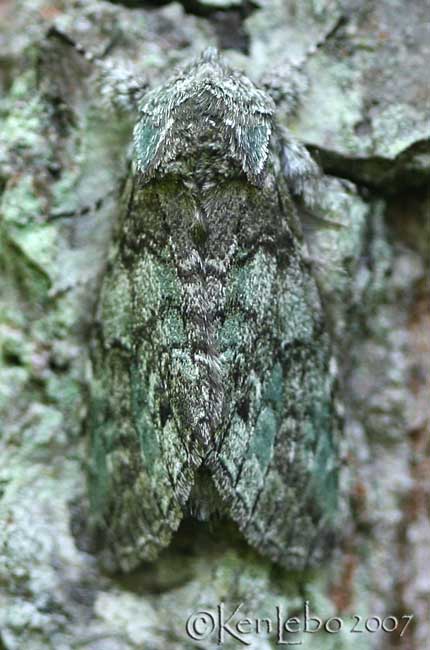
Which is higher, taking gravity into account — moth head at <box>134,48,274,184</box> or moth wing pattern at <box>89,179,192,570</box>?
moth head at <box>134,48,274,184</box>

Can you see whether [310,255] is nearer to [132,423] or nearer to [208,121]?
[208,121]

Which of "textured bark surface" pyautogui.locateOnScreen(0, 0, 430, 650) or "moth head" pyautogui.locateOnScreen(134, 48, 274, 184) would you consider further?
"textured bark surface" pyautogui.locateOnScreen(0, 0, 430, 650)

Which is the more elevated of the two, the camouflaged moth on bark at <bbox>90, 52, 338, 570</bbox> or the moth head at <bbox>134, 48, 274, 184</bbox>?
the moth head at <bbox>134, 48, 274, 184</bbox>

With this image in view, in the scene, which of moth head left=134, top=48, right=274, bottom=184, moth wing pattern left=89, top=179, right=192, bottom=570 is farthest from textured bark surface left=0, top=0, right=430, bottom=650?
moth head left=134, top=48, right=274, bottom=184

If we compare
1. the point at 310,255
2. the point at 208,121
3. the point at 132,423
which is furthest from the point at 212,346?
the point at 208,121

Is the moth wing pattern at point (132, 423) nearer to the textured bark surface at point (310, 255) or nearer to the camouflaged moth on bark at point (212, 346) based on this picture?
the camouflaged moth on bark at point (212, 346)

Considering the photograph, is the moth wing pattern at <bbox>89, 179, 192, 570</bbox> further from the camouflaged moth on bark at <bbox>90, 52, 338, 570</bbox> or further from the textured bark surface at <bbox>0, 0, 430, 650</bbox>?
the textured bark surface at <bbox>0, 0, 430, 650</bbox>

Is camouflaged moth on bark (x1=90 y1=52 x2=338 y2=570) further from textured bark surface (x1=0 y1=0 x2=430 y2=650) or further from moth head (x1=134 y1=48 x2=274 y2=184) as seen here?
textured bark surface (x1=0 y1=0 x2=430 y2=650)

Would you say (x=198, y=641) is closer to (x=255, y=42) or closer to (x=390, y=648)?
(x=390, y=648)
